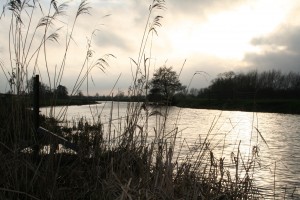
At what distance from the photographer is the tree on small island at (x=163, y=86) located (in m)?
5.13

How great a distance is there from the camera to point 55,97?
4.31 metres

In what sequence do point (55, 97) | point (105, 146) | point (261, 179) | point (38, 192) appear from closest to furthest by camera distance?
point (38, 192) < point (55, 97) < point (105, 146) < point (261, 179)

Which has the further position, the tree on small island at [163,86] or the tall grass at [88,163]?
the tree on small island at [163,86]

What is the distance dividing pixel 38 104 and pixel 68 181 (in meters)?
1.78

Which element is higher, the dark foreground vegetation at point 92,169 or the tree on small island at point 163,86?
the tree on small island at point 163,86

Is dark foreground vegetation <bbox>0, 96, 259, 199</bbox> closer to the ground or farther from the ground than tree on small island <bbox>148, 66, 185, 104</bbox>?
closer to the ground

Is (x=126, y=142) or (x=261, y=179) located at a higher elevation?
(x=126, y=142)

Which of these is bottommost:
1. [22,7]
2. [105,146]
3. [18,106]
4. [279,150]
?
[279,150]

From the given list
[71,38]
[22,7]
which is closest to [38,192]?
[71,38]

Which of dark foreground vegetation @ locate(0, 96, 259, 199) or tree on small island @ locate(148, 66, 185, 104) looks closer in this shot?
dark foreground vegetation @ locate(0, 96, 259, 199)

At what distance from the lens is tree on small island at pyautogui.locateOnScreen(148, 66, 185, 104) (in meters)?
5.13

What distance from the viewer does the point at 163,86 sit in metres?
5.31

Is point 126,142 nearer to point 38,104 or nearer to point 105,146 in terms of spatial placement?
point 105,146

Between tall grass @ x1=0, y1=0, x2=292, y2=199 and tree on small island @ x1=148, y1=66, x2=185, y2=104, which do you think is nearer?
tall grass @ x1=0, y1=0, x2=292, y2=199
